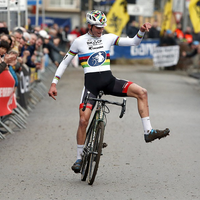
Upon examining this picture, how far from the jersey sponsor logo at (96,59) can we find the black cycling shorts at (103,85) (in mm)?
120

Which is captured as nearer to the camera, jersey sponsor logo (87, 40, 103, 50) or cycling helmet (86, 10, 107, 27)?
cycling helmet (86, 10, 107, 27)

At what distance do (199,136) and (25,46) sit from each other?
204 inches

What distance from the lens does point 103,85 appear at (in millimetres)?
7055

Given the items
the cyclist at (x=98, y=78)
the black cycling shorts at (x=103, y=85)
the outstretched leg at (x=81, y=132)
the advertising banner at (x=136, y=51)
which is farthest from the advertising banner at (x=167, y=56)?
the outstretched leg at (x=81, y=132)

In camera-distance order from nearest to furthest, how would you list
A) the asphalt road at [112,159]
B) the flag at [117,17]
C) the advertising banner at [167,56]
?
the asphalt road at [112,159]
the advertising banner at [167,56]
the flag at [117,17]

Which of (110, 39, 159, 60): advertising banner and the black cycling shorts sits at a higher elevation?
the black cycling shorts

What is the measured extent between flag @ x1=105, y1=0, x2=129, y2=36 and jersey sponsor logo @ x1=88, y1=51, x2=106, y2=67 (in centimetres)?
2160

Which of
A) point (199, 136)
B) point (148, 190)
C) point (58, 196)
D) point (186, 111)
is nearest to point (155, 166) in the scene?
point (148, 190)

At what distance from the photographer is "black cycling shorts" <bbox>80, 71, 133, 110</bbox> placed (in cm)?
702

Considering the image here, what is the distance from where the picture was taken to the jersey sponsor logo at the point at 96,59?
7.09 meters

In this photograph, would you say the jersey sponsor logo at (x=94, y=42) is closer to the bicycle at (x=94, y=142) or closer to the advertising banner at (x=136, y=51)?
the bicycle at (x=94, y=142)

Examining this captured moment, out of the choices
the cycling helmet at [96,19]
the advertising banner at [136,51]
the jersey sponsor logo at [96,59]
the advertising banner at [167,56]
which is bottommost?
the advertising banner at [136,51]

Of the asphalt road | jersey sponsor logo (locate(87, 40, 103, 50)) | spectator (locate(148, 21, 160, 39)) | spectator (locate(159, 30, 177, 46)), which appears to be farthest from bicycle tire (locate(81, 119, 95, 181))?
spectator (locate(148, 21, 160, 39))

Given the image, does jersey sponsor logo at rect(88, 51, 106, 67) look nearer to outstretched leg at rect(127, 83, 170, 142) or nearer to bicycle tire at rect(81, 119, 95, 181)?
outstretched leg at rect(127, 83, 170, 142)
